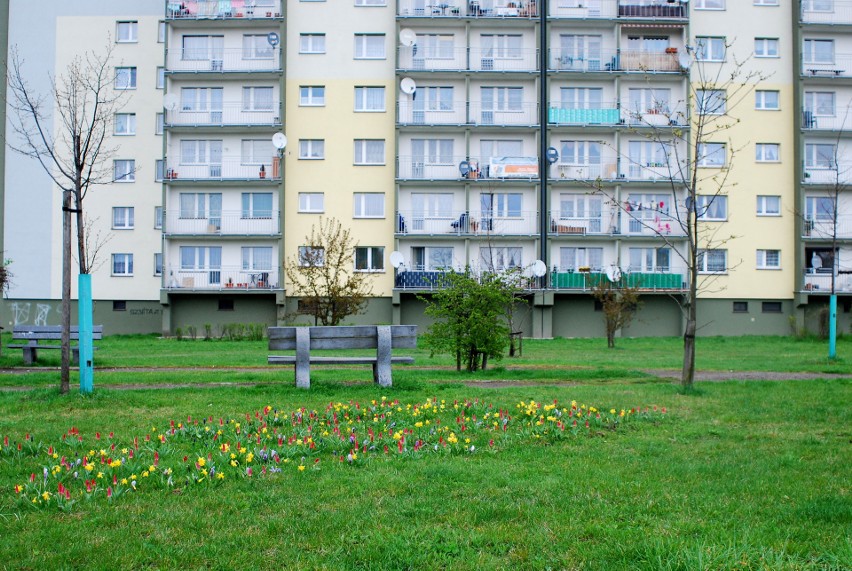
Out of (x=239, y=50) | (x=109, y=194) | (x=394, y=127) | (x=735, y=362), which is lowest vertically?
(x=735, y=362)

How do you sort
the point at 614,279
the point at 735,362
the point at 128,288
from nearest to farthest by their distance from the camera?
the point at 735,362, the point at 614,279, the point at 128,288

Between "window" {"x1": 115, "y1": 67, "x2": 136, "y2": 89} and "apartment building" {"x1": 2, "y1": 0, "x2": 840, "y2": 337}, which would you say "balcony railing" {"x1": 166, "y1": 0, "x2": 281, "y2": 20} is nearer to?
"apartment building" {"x1": 2, "y1": 0, "x2": 840, "y2": 337}

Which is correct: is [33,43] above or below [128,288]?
above

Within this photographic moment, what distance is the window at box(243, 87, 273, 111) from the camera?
1784 inches

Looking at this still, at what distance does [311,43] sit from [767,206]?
2736cm

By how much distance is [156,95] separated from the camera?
47938mm

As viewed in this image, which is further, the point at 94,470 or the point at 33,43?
the point at 33,43

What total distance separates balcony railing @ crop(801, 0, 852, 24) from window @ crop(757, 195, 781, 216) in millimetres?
10470

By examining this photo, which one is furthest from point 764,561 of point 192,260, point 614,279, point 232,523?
point 192,260

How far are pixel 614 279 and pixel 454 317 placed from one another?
1107 inches

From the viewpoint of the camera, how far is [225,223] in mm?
45062

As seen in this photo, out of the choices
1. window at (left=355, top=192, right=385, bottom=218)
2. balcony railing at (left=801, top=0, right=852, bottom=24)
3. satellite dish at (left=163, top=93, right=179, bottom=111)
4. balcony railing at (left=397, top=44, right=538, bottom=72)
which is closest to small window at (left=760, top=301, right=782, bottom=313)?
balcony railing at (left=801, top=0, right=852, bottom=24)

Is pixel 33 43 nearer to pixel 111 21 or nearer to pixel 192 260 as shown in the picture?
pixel 111 21

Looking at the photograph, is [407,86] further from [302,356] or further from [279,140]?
[302,356]
